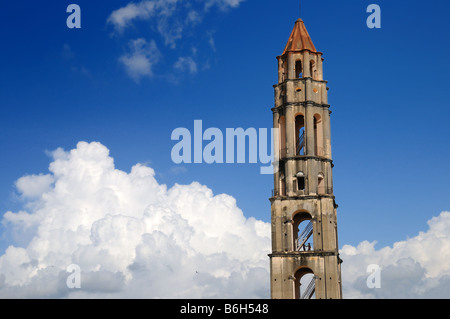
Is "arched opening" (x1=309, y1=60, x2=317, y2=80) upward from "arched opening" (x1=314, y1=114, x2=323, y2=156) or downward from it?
upward

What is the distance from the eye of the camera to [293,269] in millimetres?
67688

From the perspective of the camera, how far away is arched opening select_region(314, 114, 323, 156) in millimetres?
72062

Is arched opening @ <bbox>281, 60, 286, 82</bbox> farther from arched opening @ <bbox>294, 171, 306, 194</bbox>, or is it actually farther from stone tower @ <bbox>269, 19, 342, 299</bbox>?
arched opening @ <bbox>294, 171, 306, 194</bbox>

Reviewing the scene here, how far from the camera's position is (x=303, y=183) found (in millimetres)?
71688

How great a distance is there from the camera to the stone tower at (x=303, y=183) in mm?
67500

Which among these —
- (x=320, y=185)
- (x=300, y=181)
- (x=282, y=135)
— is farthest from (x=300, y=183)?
(x=282, y=135)

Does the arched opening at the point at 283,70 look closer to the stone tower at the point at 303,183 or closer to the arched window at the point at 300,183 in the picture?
the stone tower at the point at 303,183

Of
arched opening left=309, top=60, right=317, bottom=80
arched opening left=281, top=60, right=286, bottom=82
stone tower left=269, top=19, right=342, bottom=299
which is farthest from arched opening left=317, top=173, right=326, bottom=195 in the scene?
arched opening left=281, top=60, right=286, bottom=82

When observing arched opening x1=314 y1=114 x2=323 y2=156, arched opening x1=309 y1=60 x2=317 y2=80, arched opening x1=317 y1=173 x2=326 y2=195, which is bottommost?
arched opening x1=317 y1=173 x2=326 y2=195

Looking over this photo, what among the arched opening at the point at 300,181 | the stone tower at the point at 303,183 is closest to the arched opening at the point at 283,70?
the stone tower at the point at 303,183
